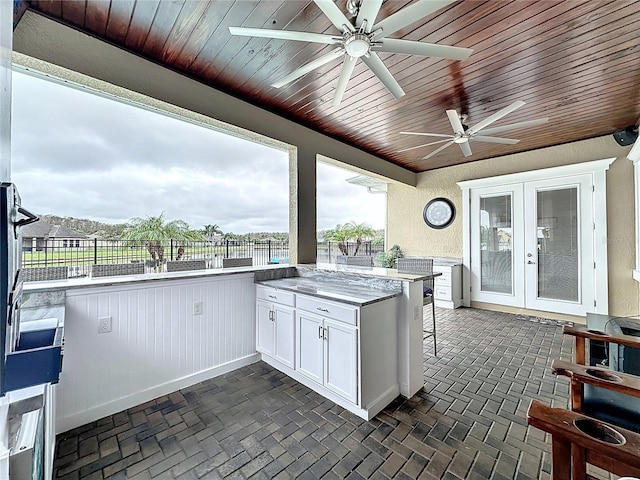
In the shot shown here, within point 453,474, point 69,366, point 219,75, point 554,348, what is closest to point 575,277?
point 554,348

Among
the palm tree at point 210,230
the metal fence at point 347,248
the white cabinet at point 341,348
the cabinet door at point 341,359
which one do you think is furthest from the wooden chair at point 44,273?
the metal fence at point 347,248

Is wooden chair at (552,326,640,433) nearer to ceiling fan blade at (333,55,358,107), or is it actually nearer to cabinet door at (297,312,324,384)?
cabinet door at (297,312,324,384)

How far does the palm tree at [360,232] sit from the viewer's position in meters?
7.69

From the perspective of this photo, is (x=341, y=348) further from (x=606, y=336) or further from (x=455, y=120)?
(x=455, y=120)

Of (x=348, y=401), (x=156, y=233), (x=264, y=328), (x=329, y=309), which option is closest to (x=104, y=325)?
(x=264, y=328)

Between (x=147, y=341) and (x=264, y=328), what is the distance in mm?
1044

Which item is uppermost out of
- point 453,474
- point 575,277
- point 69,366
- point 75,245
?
point 75,245

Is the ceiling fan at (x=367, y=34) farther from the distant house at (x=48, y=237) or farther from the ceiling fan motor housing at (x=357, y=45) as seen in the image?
the distant house at (x=48, y=237)

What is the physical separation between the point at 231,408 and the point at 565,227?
212 inches

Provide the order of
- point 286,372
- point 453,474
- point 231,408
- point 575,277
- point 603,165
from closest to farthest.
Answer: point 453,474 → point 231,408 → point 286,372 → point 603,165 → point 575,277

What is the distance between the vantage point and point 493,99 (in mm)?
3109

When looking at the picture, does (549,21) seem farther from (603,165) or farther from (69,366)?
(69,366)

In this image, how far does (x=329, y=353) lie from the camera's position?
2252 millimetres

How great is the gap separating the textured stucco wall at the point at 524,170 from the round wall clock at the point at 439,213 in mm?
99
